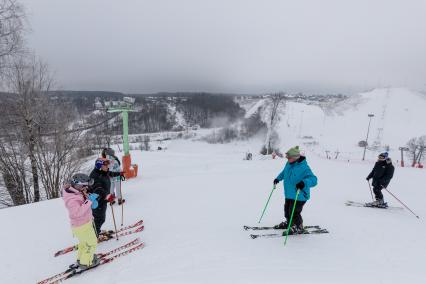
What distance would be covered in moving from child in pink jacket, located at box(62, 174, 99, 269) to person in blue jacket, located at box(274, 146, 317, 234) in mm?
3549

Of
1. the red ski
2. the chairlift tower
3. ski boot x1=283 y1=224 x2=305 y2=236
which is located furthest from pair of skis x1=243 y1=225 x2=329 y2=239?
the chairlift tower

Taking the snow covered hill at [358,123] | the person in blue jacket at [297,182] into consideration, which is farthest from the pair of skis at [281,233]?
the snow covered hill at [358,123]

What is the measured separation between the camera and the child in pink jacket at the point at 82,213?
4023 millimetres

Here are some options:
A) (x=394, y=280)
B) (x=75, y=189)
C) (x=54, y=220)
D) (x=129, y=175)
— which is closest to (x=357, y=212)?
(x=394, y=280)

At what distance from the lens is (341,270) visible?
13.4ft

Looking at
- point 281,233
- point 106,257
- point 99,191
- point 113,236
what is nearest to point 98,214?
point 99,191

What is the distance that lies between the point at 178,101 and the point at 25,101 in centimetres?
12506

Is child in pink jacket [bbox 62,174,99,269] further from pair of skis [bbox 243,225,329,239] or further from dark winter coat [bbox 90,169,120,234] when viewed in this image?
pair of skis [bbox 243,225,329,239]

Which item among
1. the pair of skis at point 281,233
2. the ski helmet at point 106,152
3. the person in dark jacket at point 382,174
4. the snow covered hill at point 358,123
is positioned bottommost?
the snow covered hill at point 358,123

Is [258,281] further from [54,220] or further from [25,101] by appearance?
[25,101]

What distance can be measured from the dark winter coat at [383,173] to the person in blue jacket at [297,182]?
379cm

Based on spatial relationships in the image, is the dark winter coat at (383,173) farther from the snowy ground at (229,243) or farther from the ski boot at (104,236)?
the ski boot at (104,236)

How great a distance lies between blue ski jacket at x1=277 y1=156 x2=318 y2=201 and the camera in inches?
188

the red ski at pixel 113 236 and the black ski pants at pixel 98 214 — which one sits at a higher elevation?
the black ski pants at pixel 98 214
